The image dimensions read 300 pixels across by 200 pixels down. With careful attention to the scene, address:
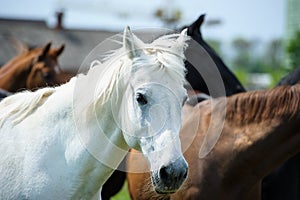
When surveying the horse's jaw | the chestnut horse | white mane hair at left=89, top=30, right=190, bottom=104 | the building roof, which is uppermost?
white mane hair at left=89, top=30, right=190, bottom=104

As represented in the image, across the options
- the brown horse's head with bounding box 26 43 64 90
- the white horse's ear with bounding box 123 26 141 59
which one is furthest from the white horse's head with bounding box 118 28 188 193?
the brown horse's head with bounding box 26 43 64 90

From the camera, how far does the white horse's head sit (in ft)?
10.1

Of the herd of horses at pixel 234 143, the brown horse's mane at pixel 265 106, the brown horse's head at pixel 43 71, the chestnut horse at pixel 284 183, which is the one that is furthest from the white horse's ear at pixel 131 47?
the brown horse's head at pixel 43 71

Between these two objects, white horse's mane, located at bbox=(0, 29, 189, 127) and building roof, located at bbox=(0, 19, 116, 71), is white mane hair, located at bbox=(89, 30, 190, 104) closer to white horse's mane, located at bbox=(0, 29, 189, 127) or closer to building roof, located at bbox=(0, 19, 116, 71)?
white horse's mane, located at bbox=(0, 29, 189, 127)

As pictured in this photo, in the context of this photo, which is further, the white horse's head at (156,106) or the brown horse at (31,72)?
the brown horse at (31,72)

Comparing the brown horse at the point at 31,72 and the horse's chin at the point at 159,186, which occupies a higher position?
the horse's chin at the point at 159,186

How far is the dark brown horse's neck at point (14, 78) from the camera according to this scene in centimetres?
793

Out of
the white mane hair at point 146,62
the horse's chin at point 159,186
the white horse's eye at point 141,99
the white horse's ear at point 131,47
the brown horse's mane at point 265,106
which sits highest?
the white horse's ear at point 131,47

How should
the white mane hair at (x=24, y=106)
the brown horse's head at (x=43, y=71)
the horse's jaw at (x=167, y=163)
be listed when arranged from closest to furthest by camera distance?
1. the horse's jaw at (x=167, y=163)
2. the white mane hair at (x=24, y=106)
3. the brown horse's head at (x=43, y=71)

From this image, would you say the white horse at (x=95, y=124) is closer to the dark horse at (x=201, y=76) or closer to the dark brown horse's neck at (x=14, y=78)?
the dark horse at (x=201, y=76)

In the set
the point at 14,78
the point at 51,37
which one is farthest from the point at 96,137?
the point at 51,37

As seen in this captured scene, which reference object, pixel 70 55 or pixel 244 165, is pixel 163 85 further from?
pixel 70 55

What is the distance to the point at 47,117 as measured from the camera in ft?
11.4

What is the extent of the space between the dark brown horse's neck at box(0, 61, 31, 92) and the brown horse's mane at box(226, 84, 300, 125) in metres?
3.82
